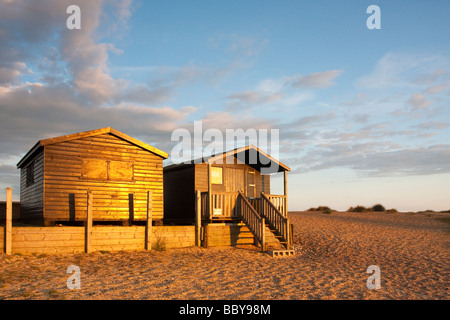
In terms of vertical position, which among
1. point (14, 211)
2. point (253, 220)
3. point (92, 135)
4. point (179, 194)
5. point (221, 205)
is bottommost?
point (253, 220)

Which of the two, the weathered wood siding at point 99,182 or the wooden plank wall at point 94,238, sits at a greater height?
the weathered wood siding at point 99,182

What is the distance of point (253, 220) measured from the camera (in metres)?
18.5

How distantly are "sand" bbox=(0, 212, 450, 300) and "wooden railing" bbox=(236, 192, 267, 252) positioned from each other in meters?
0.64

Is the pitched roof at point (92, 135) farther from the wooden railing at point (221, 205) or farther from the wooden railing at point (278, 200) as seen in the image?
the wooden railing at point (278, 200)

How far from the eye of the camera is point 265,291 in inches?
422

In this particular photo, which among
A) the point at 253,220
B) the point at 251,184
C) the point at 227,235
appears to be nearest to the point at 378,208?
the point at 251,184

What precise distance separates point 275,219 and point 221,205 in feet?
8.45

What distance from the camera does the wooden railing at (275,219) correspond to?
59.2ft

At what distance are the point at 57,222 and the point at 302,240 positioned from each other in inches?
475

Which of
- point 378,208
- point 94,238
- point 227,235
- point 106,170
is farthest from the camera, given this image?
point 378,208

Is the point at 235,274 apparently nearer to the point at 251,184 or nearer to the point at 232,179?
the point at 232,179

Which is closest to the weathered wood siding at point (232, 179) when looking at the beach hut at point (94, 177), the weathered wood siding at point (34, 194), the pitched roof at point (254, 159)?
the pitched roof at point (254, 159)

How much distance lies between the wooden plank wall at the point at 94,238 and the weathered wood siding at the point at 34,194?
2334 mm

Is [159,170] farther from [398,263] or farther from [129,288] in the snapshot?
[398,263]
